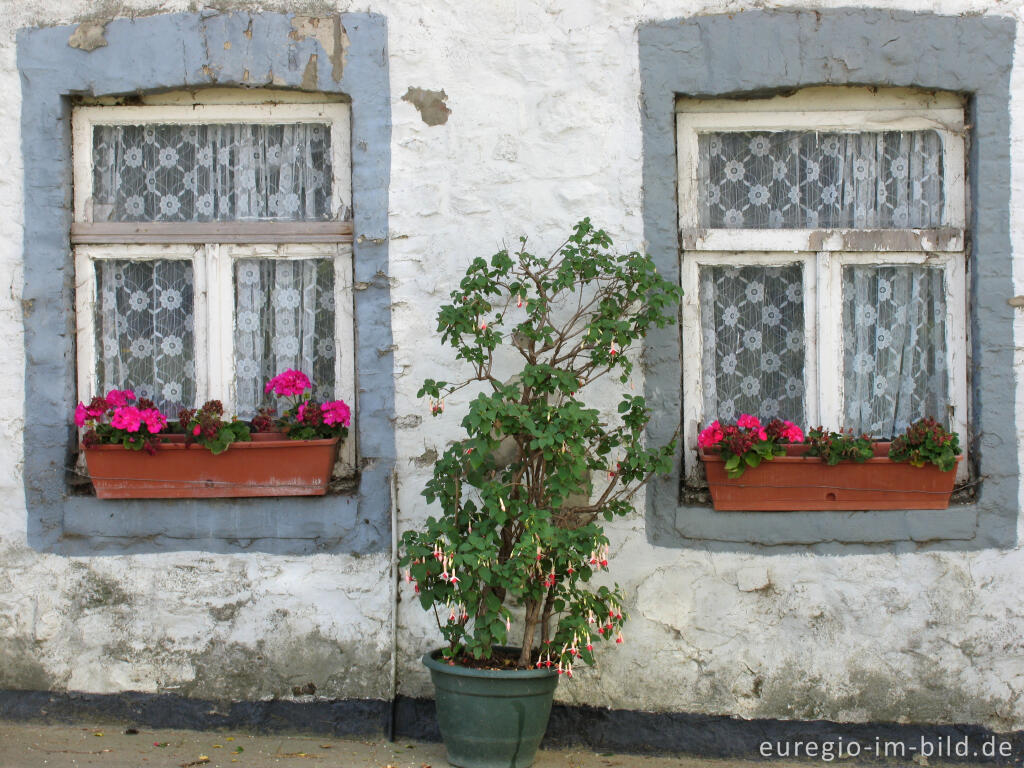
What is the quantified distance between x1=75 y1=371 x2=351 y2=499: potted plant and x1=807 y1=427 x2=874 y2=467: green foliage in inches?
67.5

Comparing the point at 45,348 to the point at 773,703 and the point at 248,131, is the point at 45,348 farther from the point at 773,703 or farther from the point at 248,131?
the point at 773,703

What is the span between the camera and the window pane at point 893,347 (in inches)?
164

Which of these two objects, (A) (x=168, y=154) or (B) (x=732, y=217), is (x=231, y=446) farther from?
(B) (x=732, y=217)

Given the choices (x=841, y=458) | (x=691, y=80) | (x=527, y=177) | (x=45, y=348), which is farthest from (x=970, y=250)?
(x=45, y=348)

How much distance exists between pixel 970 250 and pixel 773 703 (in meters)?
1.83

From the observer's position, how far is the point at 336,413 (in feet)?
13.3

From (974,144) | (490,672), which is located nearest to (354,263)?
(490,672)

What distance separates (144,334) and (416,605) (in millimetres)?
1498

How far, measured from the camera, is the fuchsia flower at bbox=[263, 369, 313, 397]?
408 centimetres

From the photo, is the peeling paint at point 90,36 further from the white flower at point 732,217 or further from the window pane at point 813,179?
the white flower at point 732,217

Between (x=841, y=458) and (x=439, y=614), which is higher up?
(x=841, y=458)

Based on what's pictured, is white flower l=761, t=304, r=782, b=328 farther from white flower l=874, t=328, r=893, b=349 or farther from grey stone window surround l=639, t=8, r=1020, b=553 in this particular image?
grey stone window surround l=639, t=8, r=1020, b=553

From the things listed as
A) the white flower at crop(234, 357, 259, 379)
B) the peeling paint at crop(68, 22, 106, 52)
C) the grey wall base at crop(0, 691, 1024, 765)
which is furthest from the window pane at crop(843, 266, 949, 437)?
the peeling paint at crop(68, 22, 106, 52)

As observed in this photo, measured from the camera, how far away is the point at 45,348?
4141 mm
